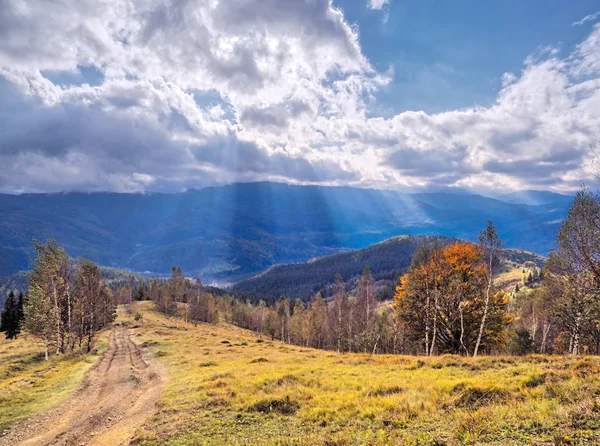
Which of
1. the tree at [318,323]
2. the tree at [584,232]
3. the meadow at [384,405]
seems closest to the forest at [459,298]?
the tree at [584,232]

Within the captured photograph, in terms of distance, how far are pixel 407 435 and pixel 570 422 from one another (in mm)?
4575

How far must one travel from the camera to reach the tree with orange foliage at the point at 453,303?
111ft

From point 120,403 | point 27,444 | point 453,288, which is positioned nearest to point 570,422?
point 27,444

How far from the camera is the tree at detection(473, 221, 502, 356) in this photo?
106ft

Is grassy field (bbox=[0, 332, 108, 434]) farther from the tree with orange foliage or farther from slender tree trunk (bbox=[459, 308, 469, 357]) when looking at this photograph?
slender tree trunk (bbox=[459, 308, 469, 357])

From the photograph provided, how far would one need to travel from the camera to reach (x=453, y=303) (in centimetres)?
3550

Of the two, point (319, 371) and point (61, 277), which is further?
point (61, 277)

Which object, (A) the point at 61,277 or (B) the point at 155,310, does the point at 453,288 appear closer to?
(A) the point at 61,277

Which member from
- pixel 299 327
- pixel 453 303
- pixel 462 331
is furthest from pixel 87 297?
pixel 299 327

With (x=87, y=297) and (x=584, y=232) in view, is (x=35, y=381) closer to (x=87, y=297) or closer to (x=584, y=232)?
(x=87, y=297)

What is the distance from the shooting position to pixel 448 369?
19.5 m

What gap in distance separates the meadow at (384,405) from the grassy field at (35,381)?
185 millimetres

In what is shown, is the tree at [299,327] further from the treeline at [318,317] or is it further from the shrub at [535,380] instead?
the shrub at [535,380]

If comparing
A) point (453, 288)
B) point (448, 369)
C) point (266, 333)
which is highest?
point (453, 288)
